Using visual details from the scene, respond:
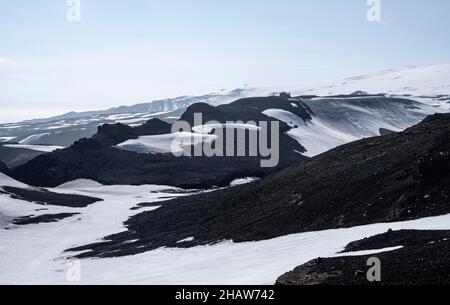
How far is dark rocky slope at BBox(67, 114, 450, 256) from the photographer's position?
28250mm

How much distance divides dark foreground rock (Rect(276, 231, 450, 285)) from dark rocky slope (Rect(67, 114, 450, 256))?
5838mm

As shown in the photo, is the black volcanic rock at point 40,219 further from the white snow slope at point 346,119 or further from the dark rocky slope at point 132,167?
the white snow slope at point 346,119

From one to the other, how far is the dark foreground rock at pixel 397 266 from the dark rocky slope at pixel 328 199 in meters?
5.84

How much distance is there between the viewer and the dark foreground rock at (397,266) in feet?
49.6

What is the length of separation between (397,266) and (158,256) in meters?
18.6

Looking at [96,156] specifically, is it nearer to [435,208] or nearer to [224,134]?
[224,134]

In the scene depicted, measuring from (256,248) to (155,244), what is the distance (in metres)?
10.9

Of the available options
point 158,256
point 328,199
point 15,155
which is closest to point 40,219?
point 158,256

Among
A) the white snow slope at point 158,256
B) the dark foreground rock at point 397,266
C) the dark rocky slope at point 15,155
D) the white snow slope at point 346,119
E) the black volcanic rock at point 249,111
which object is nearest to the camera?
the dark foreground rock at point 397,266

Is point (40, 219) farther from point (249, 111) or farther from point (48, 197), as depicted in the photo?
point (249, 111)

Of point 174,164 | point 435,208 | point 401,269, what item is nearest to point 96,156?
point 174,164

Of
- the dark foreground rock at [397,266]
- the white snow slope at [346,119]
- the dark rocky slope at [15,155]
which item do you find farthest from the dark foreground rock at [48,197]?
the dark rocky slope at [15,155]

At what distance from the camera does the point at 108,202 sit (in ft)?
217

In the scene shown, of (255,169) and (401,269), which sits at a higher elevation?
(401,269)
